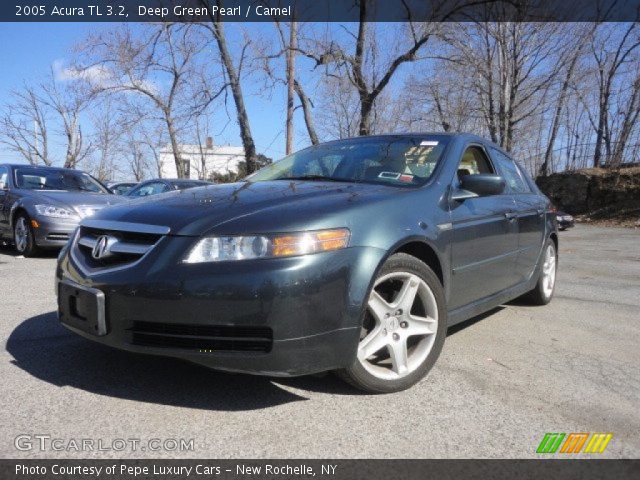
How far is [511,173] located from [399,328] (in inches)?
93.8

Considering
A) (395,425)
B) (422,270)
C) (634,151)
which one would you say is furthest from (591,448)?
(634,151)

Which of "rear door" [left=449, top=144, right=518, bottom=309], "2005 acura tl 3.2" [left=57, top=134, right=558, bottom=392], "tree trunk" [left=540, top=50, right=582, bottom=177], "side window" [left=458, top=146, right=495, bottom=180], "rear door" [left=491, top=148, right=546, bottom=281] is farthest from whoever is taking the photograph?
"tree trunk" [left=540, top=50, right=582, bottom=177]

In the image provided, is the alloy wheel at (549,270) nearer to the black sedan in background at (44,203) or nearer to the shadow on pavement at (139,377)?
the shadow on pavement at (139,377)

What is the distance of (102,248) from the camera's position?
8.61 ft

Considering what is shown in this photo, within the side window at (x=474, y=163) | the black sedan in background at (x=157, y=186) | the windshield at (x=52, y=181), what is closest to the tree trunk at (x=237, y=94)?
the black sedan in background at (x=157, y=186)

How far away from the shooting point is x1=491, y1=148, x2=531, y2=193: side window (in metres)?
4.31

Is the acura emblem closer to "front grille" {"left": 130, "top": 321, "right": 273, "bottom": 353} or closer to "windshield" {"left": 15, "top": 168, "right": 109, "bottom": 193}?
"front grille" {"left": 130, "top": 321, "right": 273, "bottom": 353}

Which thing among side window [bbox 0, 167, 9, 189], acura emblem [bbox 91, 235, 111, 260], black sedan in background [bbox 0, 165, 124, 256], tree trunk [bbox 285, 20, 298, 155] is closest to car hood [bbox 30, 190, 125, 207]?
black sedan in background [bbox 0, 165, 124, 256]

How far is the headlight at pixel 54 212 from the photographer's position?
23.7 ft

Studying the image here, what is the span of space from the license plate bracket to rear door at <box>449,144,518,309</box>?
1.97 m

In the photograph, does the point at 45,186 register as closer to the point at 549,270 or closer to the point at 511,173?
the point at 511,173

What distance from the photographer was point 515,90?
2164cm

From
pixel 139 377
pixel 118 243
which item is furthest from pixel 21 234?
pixel 118 243

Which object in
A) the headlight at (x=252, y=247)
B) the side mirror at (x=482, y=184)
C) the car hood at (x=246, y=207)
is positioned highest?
the side mirror at (x=482, y=184)
